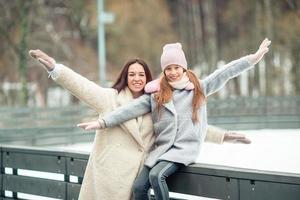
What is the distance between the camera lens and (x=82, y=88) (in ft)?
17.8

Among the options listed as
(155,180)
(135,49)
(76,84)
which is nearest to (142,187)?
(155,180)

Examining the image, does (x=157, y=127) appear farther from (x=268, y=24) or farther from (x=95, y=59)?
(x=95, y=59)

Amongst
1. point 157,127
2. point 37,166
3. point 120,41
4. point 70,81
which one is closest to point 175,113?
point 157,127

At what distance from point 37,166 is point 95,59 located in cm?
3298

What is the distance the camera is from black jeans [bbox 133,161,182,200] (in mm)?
4934

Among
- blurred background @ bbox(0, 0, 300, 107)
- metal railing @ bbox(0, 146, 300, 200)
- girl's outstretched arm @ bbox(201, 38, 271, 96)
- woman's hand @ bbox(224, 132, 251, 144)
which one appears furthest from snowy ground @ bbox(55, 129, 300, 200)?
blurred background @ bbox(0, 0, 300, 107)

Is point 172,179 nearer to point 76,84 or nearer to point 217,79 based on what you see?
point 217,79

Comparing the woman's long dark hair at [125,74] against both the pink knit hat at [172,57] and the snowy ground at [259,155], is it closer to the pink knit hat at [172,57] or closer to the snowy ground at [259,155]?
the pink knit hat at [172,57]

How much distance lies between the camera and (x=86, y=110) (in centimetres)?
2223

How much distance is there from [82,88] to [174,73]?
0.69 metres

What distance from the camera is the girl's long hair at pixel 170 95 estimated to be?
5.09 m

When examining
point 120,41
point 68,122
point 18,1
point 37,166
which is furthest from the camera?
point 120,41

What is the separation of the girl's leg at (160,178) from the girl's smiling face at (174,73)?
56 centimetres

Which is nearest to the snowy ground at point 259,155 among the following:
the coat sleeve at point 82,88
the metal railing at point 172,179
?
the metal railing at point 172,179
